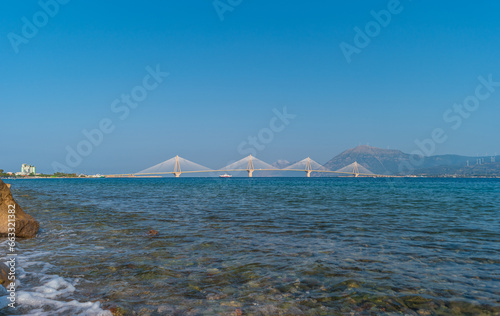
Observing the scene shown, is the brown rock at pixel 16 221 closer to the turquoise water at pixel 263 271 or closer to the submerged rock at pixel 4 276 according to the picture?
the turquoise water at pixel 263 271

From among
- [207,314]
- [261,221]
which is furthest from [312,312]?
[261,221]

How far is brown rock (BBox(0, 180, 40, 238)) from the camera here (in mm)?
10395

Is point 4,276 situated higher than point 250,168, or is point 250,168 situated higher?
point 250,168

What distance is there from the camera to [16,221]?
1096cm

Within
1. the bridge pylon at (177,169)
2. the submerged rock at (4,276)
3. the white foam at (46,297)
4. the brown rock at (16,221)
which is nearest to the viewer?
the white foam at (46,297)

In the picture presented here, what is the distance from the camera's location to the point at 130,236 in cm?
1148

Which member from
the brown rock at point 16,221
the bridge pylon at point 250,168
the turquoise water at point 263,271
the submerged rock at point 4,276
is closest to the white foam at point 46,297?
the turquoise water at point 263,271

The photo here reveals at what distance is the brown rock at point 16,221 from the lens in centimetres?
1040

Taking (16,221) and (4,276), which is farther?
(16,221)

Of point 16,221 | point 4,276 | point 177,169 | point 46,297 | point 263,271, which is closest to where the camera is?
point 46,297

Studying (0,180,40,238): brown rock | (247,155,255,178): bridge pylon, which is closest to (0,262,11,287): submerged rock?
(0,180,40,238): brown rock

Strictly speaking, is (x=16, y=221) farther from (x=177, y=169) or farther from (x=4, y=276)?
(x=177, y=169)

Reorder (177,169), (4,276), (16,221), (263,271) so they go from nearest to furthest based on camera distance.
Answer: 1. (4,276)
2. (263,271)
3. (16,221)
4. (177,169)

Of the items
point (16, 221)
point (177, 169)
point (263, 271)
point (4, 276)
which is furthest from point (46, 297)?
point (177, 169)
